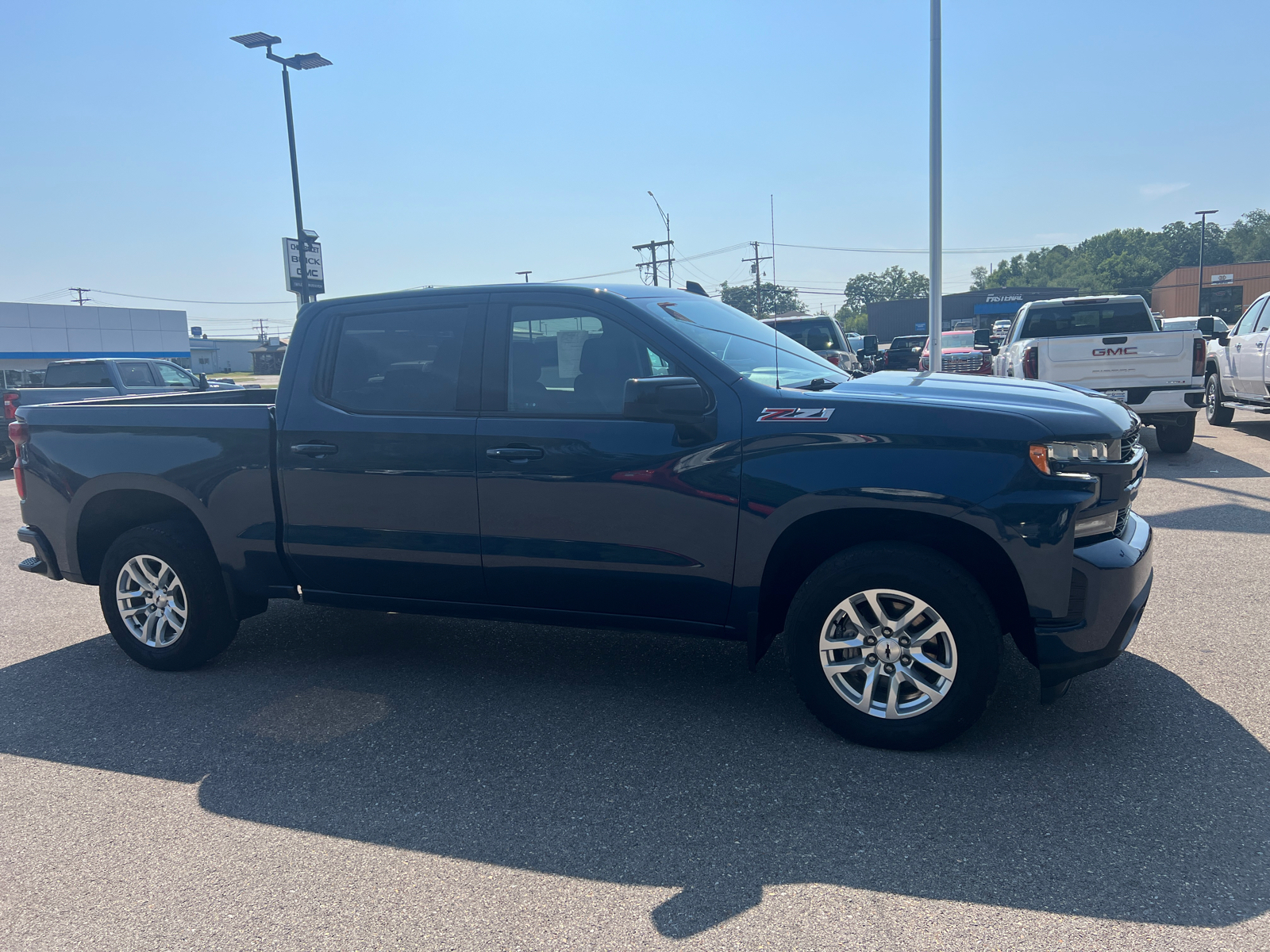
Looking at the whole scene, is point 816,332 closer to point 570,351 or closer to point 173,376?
point 570,351

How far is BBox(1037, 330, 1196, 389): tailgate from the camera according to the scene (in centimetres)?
1101

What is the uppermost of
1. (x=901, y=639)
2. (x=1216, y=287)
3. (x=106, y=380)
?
(x=1216, y=287)

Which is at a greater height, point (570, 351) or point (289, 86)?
point (289, 86)

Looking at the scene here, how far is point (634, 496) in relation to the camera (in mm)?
4047

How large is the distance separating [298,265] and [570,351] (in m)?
18.9

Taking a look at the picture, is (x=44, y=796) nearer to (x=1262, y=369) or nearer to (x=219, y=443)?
(x=219, y=443)

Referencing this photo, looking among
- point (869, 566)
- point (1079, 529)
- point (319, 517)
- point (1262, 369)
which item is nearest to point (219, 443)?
point (319, 517)

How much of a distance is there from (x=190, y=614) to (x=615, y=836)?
290cm

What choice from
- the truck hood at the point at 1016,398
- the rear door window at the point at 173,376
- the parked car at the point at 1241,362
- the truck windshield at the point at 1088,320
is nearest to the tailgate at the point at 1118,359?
the parked car at the point at 1241,362

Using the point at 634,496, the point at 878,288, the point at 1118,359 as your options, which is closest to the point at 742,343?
the point at 634,496

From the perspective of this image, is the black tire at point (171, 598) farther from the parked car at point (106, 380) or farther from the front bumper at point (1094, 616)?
the parked car at point (106, 380)

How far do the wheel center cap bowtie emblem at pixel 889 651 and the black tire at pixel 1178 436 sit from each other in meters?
9.57

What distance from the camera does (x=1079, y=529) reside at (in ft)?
11.6

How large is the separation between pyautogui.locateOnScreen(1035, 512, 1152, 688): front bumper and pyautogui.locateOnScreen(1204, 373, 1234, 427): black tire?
1310cm
